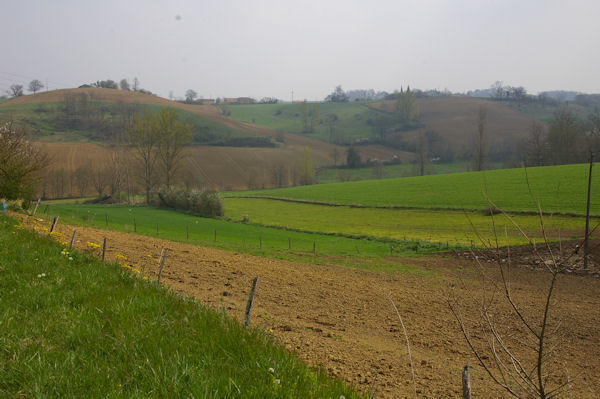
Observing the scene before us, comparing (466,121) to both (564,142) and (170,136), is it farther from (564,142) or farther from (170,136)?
(170,136)

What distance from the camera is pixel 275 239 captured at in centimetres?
3778

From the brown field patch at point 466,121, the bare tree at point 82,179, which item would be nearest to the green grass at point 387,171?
the brown field patch at point 466,121

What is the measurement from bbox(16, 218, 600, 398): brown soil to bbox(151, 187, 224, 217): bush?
40846 millimetres

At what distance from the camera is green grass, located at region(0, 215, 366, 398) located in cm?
376

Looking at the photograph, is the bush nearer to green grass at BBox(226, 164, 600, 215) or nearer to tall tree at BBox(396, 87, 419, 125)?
green grass at BBox(226, 164, 600, 215)

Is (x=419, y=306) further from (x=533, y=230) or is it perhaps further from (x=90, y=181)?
(x=90, y=181)

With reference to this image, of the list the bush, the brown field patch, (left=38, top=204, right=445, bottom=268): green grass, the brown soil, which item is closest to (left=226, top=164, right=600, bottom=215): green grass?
(left=38, top=204, right=445, bottom=268): green grass

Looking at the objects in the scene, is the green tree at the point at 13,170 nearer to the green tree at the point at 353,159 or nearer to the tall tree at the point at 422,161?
the tall tree at the point at 422,161

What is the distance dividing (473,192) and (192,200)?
42.1 m

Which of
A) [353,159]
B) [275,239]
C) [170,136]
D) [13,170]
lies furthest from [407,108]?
[13,170]

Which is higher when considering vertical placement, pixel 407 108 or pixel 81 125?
pixel 407 108

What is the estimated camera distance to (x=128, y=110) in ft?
414

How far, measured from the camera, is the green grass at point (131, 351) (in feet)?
12.3

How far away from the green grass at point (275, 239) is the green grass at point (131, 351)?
18.0 m
